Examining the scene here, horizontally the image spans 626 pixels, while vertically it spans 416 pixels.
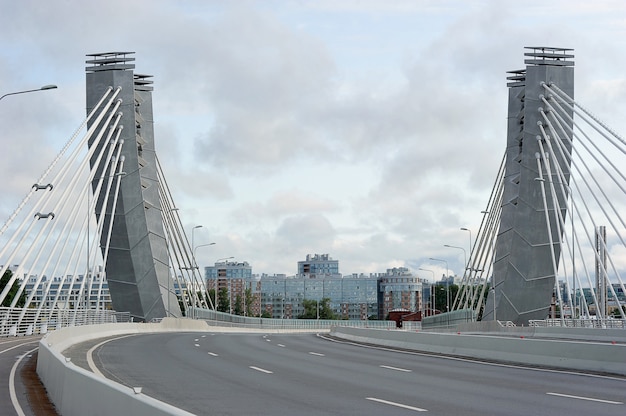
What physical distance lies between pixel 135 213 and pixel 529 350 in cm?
4108

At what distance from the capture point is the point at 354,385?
20391mm

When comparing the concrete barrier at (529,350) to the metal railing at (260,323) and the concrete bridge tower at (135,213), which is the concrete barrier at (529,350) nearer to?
the concrete bridge tower at (135,213)

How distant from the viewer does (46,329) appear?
5906cm

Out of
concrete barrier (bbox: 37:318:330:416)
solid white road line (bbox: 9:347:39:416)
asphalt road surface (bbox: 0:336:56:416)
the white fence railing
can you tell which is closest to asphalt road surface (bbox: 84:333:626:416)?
concrete barrier (bbox: 37:318:330:416)

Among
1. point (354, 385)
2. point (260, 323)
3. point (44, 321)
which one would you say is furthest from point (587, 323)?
point (260, 323)

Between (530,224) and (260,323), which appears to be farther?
(260,323)

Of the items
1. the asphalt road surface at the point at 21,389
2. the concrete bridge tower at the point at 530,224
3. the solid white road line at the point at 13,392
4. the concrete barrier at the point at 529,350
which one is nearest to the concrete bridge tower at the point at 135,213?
the concrete bridge tower at the point at 530,224

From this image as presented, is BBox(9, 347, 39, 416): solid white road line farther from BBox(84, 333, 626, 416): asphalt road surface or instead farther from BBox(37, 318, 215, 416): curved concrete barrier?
BBox(84, 333, 626, 416): asphalt road surface

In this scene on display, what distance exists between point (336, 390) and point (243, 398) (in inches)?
95.3

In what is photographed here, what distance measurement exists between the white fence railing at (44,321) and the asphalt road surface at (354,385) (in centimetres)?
2249

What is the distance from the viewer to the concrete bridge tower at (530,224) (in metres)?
59.3

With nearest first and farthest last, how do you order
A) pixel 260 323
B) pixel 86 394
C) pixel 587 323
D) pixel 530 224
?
pixel 86 394 → pixel 587 323 → pixel 530 224 → pixel 260 323

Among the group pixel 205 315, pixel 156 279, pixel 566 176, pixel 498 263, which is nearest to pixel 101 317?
pixel 156 279

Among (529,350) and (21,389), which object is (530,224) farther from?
(21,389)
